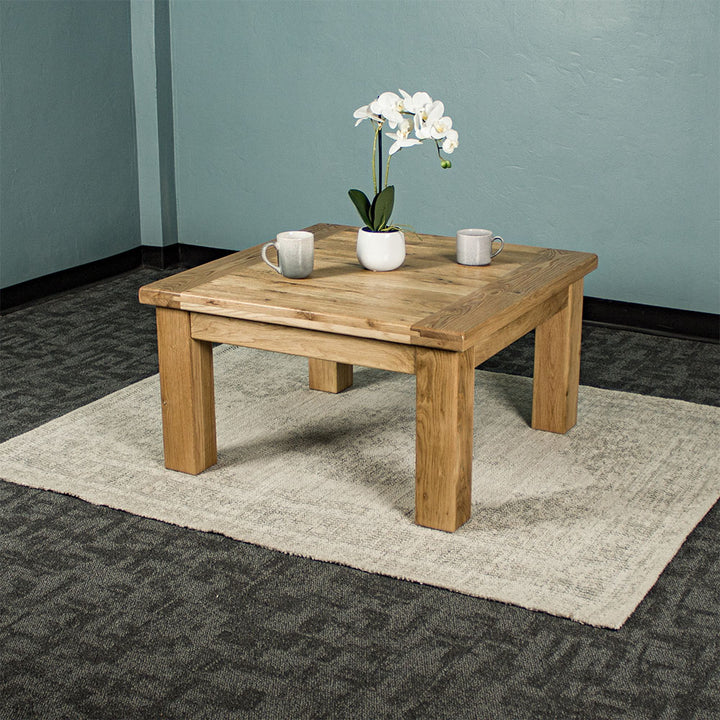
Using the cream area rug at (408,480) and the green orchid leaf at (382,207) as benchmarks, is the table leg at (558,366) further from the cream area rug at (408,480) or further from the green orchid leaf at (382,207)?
the green orchid leaf at (382,207)

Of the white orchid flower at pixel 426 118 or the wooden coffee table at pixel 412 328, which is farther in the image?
the white orchid flower at pixel 426 118

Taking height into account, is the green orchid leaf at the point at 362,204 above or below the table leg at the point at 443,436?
above

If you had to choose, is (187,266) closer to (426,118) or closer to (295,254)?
(295,254)

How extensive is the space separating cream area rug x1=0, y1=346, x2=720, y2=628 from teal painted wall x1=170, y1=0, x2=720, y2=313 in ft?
2.53

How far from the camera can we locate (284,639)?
1761 mm

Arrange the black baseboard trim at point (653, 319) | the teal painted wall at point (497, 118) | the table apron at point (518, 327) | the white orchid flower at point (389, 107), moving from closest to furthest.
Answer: the table apron at point (518, 327), the white orchid flower at point (389, 107), the teal painted wall at point (497, 118), the black baseboard trim at point (653, 319)

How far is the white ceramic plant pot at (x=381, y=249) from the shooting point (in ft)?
7.76

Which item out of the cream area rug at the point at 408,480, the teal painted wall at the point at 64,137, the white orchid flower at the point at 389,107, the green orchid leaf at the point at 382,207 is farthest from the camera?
the teal painted wall at the point at 64,137

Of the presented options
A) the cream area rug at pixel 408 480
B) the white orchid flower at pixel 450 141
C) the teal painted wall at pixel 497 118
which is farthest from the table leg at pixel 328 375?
the teal painted wall at pixel 497 118

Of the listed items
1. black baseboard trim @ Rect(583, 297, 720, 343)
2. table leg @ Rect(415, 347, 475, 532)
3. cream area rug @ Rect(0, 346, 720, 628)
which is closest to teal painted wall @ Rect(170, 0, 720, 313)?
black baseboard trim @ Rect(583, 297, 720, 343)

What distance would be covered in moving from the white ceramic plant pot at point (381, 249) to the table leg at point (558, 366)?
426 mm

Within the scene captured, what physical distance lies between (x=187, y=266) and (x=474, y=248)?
2.14 metres

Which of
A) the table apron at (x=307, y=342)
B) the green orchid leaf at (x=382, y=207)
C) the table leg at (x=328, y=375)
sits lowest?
the table leg at (x=328, y=375)

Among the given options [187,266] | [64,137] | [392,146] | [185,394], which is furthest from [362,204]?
[187,266]
